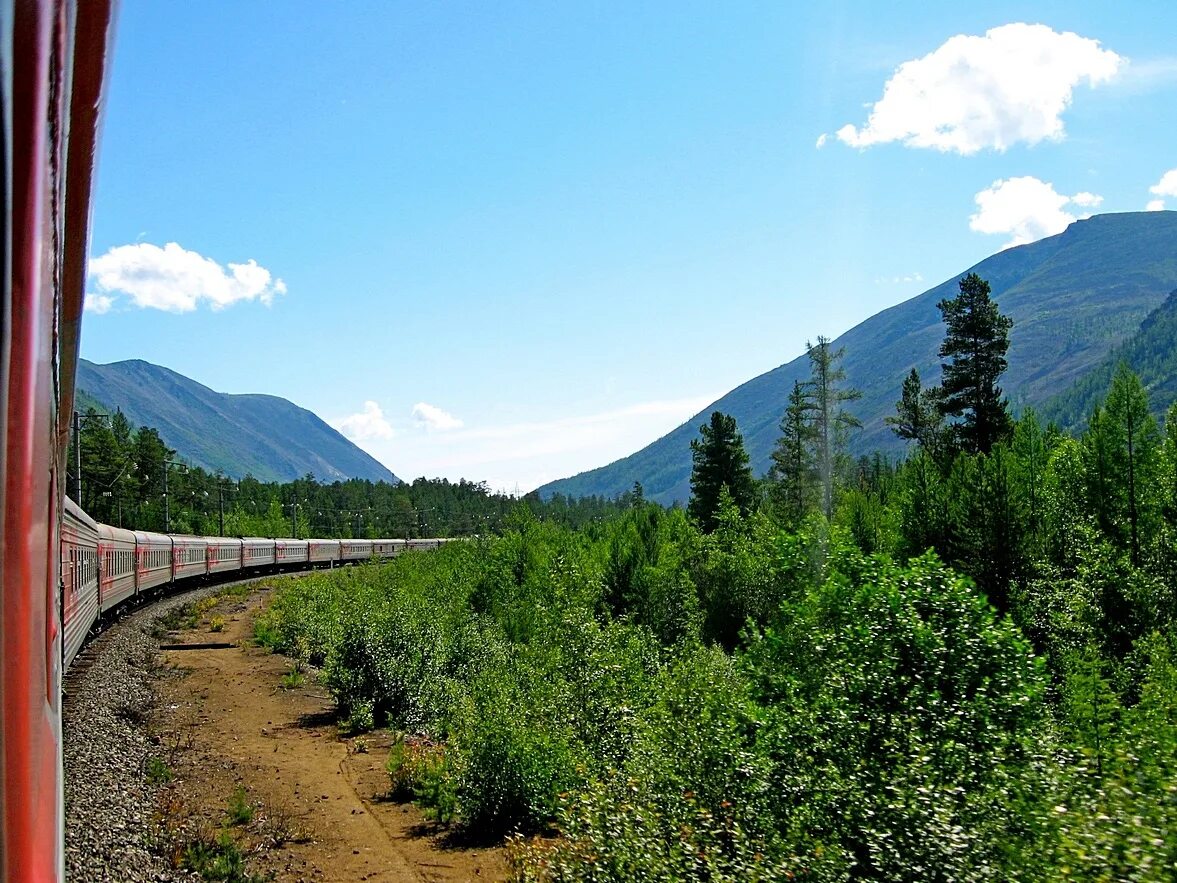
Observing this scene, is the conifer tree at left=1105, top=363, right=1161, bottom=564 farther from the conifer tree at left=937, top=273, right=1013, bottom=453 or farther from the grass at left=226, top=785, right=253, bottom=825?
the grass at left=226, top=785, right=253, bottom=825

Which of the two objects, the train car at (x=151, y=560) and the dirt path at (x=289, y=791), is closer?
the dirt path at (x=289, y=791)

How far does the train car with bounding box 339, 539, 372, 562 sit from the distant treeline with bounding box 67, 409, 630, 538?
8.01 meters

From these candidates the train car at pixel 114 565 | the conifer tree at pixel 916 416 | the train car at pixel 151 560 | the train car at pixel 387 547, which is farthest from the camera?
the train car at pixel 387 547

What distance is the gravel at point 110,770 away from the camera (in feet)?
25.6

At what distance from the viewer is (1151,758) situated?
18.9 ft

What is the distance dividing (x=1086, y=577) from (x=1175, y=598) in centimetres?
251

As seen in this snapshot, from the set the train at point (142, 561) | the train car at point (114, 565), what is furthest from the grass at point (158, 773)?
the train car at point (114, 565)

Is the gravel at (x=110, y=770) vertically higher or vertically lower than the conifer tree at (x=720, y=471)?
lower

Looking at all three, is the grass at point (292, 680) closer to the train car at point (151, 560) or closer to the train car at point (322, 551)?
the train car at point (151, 560)

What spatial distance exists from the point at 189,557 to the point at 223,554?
609 centimetres

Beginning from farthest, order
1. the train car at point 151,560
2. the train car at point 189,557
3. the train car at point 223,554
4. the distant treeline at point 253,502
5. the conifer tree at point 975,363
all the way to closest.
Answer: the distant treeline at point 253,502, the conifer tree at point 975,363, the train car at point 223,554, the train car at point 189,557, the train car at point 151,560

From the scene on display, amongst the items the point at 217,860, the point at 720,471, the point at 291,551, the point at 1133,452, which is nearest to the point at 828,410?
the point at 720,471

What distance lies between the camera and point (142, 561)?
1094 inches

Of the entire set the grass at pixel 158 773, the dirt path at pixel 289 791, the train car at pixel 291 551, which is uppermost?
the train car at pixel 291 551
